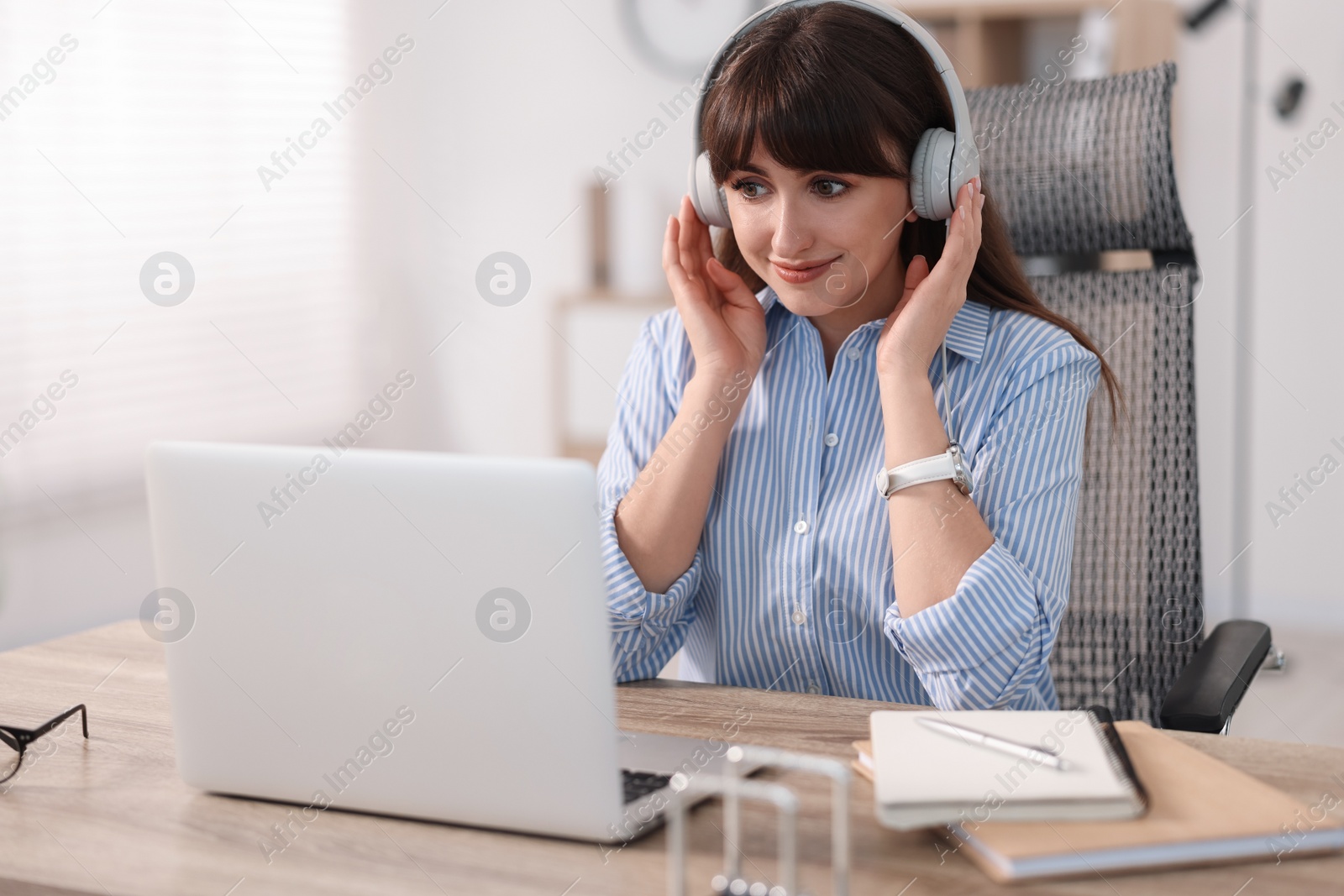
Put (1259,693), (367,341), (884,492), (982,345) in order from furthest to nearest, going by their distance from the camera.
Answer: (367,341) < (1259,693) < (982,345) < (884,492)

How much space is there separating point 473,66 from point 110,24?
43.5 inches

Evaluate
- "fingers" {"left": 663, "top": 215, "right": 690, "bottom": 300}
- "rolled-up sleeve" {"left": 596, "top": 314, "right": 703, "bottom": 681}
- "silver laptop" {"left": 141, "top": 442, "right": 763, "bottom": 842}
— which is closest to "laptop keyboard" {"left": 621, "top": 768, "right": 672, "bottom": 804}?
"silver laptop" {"left": 141, "top": 442, "right": 763, "bottom": 842}

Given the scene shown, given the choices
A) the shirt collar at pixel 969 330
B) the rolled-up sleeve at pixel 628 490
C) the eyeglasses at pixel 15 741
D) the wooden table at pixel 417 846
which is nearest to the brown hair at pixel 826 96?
the shirt collar at pixel 969 330

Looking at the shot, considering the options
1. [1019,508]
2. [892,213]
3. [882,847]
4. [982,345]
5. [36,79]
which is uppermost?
[36,79]

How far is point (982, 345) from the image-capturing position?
1.25 meters

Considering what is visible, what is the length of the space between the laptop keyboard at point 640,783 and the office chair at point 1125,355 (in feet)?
2.19

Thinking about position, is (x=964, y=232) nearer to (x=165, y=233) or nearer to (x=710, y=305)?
(x=710, y=305)

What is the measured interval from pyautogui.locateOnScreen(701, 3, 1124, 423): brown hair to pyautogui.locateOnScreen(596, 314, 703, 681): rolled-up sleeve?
0.22 m

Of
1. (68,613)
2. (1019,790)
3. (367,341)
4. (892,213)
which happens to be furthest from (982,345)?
(367,341)

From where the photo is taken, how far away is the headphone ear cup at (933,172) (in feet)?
3.88

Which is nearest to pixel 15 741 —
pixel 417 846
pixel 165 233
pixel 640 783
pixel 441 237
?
pixel 417 846

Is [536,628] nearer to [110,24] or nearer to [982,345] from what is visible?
[982,345]

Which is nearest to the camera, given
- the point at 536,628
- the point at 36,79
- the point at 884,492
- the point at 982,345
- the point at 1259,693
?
the point at 536,628

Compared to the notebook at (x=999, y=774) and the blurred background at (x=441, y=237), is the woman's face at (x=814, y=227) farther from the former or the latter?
the blurred background at (x=441, y=237)
